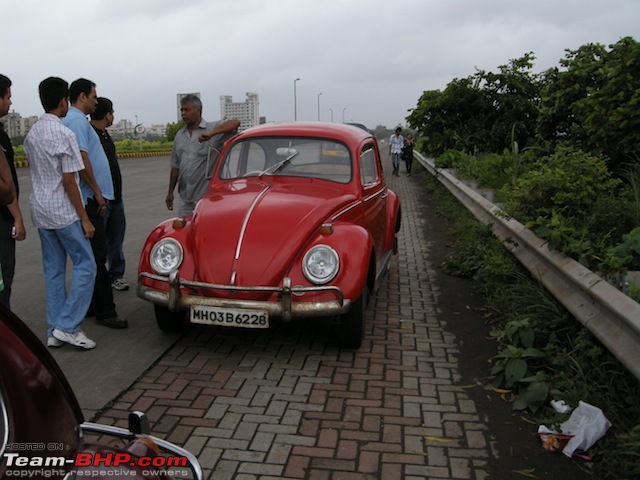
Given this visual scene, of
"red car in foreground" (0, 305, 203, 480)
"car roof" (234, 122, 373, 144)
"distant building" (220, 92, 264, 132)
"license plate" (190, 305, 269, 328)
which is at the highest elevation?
"distant building" (220, 92, 264, 132)

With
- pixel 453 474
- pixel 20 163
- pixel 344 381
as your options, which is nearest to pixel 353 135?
pixel 344 381

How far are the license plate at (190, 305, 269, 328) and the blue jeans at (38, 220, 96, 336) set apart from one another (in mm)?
931

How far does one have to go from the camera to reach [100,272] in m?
5.06

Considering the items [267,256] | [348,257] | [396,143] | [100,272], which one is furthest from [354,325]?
[396,143]

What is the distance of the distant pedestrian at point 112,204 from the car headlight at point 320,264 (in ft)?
7.75

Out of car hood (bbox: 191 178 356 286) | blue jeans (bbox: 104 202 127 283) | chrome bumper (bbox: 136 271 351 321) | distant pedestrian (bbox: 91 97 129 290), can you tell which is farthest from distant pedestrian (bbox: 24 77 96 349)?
blue jeans (bbox: 104 202 127 283)

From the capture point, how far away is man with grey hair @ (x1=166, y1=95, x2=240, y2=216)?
6266 mm

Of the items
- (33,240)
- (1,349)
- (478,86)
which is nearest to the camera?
(1,349)

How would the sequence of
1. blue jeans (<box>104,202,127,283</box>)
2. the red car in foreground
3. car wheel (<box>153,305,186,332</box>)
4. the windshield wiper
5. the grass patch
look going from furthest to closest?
blue jeans (<box>104,202,127,283</box>) → the windshield wiper → car wheel (<box>153,305,186,332</box>) → the grass patch → the red car in foreground

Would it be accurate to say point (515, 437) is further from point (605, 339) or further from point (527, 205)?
point (527, 205)

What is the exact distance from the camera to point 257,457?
3.15m

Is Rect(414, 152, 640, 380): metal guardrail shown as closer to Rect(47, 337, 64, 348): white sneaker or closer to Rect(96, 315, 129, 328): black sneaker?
Rect(96, 315, 129, 328): black sneaker

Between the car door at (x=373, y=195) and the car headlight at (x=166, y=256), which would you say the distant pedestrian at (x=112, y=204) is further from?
the car door at (x=373, y=195)

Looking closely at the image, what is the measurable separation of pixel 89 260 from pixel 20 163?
2599 cm
